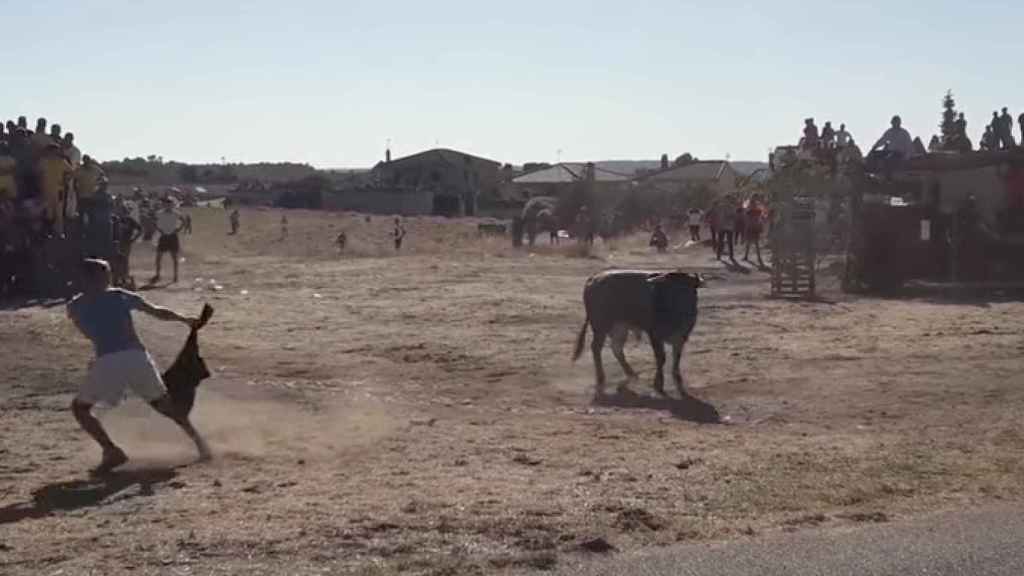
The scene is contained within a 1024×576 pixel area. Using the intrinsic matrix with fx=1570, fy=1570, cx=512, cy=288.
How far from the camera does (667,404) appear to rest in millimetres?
15031

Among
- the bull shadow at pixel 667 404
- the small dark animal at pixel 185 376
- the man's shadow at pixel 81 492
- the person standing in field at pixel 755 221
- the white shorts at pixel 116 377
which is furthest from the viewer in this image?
the person standing in field at pixel 755 221

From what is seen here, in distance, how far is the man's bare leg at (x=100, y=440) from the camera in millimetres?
11227

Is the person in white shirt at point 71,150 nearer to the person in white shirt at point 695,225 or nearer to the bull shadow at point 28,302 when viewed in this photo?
the bull shadow at point 28,302

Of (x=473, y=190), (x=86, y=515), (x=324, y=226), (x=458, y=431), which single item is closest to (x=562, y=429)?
(x=458, y=431)

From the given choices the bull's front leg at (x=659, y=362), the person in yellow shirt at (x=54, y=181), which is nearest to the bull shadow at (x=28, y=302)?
the person in yellow shirt at (x=54, y=181)

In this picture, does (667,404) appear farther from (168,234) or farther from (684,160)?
(684,160)

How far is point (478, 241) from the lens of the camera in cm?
4728

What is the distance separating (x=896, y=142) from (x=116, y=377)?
21185 millimetres

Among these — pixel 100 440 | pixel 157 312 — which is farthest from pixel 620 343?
pixel 100 440

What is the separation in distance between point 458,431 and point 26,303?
39.8 ft

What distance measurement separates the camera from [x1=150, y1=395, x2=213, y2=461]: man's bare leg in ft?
38.6

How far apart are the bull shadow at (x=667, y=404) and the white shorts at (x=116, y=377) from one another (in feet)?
16.3

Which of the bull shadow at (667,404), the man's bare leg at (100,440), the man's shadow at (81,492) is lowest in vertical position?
the bull shadow at (667,404)

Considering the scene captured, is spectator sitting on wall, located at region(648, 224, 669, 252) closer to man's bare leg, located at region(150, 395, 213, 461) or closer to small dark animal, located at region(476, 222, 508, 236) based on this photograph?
small dark animal, located at region(476, 222, 508, 236)
